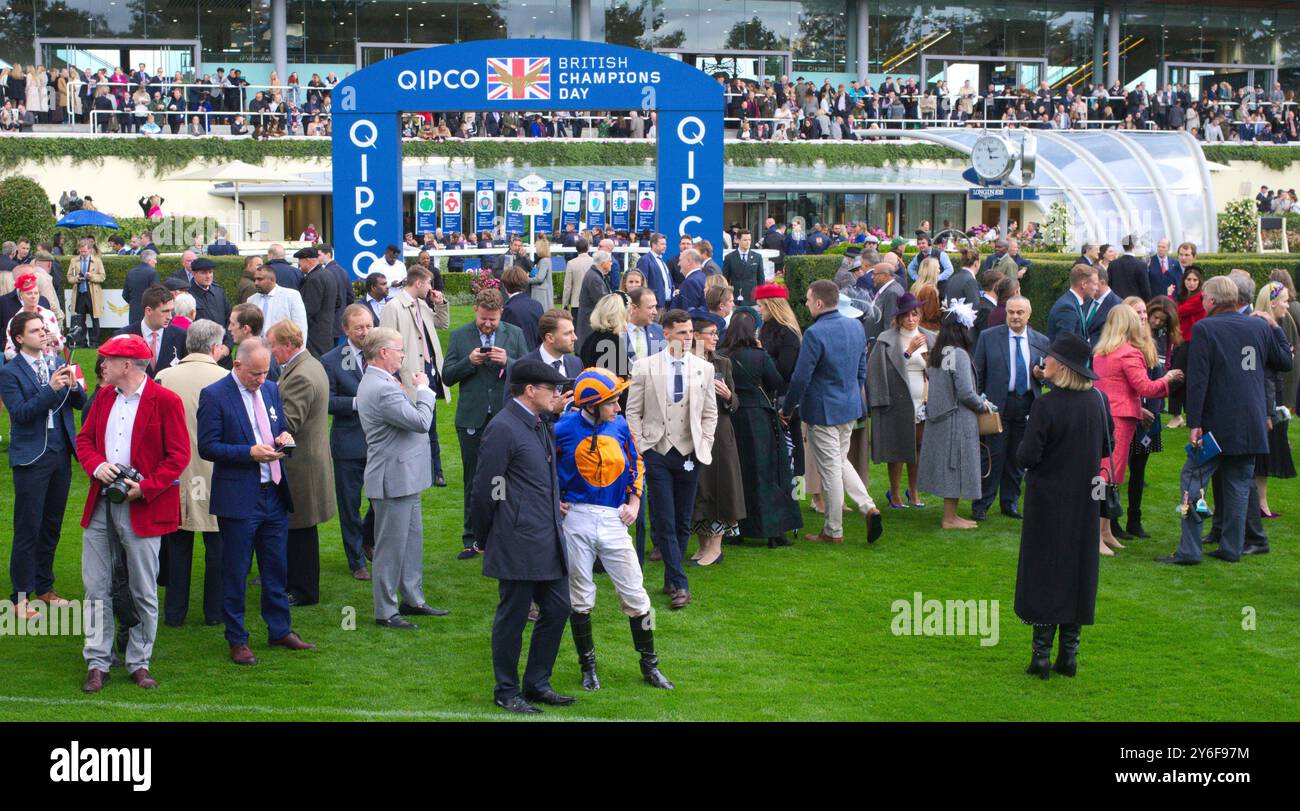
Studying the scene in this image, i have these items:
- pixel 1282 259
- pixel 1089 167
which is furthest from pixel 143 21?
pixel 1282 259

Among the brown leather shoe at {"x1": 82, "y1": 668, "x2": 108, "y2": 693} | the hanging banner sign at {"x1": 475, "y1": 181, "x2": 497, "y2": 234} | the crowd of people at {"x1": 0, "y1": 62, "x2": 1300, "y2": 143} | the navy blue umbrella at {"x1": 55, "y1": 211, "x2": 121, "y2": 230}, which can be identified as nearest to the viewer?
the brown leather shoe at {"x1": 82, "y1": 668, "x2": 108, "y2": 693}

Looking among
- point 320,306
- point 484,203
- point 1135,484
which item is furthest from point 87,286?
point 1135,484

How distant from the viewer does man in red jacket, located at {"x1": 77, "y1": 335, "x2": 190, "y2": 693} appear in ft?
23.4

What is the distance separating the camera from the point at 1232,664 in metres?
7.72

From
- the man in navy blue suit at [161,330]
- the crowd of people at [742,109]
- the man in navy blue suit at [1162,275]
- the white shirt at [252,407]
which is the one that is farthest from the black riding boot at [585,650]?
the crowd of people at [742,109]

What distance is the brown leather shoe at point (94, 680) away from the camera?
23.3ft

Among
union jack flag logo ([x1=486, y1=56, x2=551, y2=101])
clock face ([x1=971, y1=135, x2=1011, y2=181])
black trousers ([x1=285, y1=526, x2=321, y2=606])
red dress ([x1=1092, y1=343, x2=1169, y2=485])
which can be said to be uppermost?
union jack flag logo ([x1=486, y1=56, x2=551, y2=101])

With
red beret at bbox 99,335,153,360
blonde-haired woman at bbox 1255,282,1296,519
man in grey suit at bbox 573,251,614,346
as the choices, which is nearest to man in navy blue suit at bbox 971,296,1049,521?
blonde-haired woman at bbox 1255,282,1296,519

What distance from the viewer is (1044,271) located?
20344 millimetres

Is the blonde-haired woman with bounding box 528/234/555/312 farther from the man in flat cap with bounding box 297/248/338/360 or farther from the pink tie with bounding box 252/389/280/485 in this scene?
the pink tie with bounding box 252/389/280/485

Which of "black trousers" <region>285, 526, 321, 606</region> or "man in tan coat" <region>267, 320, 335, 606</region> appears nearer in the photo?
"man in tan coat" <region>267, 320, 335, 606</region>

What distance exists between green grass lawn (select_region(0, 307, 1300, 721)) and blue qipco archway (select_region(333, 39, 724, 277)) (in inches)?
365

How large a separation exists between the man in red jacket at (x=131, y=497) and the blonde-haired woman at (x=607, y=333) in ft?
11.7
